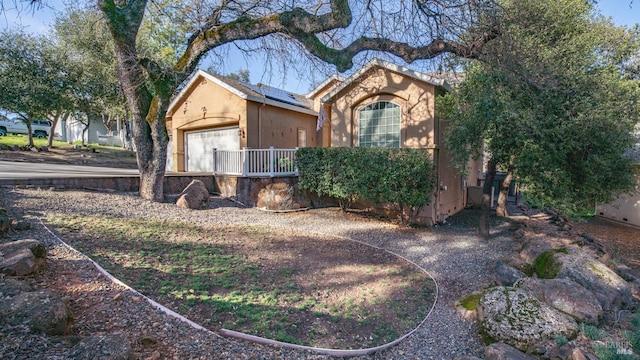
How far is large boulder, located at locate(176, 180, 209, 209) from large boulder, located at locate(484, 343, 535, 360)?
769 centimetres

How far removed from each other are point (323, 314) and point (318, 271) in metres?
1.32

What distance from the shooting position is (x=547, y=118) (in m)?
6.67

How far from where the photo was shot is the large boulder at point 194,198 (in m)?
8.72

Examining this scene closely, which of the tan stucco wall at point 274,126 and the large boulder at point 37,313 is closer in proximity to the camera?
the large boulder at point 37,313

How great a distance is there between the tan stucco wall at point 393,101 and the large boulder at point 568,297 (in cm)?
546

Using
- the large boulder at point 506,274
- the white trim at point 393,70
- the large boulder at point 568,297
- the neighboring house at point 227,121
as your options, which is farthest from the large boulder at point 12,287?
the neighboring house at point 227,121

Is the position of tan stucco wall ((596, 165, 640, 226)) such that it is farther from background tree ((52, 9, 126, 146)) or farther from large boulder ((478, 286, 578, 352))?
background tree ((52, 9, 126, 146))

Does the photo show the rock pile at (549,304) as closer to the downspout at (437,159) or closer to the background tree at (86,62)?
the downspout at (437,159)

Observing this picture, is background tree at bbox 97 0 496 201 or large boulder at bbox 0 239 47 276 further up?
background tree at bbox 97 0 496 201

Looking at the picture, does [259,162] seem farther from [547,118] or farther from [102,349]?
[102,349]

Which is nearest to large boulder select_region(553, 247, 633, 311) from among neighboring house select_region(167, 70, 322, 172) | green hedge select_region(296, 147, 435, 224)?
green hedge select_region(296, 147, 435, 224)

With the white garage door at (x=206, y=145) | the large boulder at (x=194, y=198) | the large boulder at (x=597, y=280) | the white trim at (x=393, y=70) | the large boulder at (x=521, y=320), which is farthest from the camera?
the white garage door at (x=206, y=145)

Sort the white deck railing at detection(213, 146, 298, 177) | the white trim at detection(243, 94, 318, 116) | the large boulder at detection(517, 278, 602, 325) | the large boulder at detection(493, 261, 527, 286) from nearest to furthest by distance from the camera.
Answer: the large boulder at detection(517, 278, 602, 325) → the large boulder at detection(493, 261, 527, 286) → the white deck railing at detection(213, 146, 298, 177) → the white trim at detection(243, 94, 318, 116)

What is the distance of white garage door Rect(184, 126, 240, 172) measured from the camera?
1395 cm
